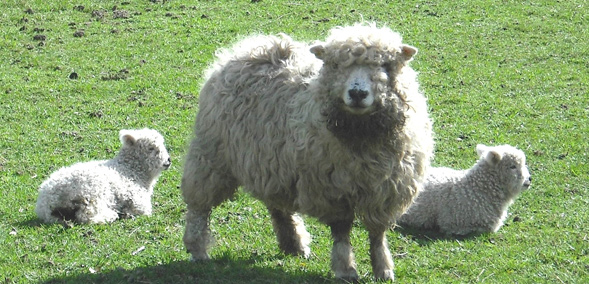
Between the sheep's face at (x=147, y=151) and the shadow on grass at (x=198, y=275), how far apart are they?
2533 millimetres

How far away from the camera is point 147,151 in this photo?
10.5m

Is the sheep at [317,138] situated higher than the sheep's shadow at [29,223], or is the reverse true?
the sheep at [317,138]

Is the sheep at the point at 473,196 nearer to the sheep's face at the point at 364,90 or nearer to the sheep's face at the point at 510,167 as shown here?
the sheep's face at the point at 510,167

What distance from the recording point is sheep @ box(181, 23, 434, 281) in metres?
6.95

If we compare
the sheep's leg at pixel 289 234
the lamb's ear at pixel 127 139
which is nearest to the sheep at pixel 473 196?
the sheep's leg at pixel 289 234

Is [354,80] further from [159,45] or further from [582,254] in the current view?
[159,45]

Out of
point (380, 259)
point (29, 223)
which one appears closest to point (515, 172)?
point (380, 259)

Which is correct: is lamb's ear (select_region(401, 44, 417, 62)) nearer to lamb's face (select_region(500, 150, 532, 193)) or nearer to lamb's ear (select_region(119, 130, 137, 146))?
lamb's face (select_region(500, 150, 532, 193))

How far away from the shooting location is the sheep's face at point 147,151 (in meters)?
10.5

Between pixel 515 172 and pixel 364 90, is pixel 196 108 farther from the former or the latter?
pixel 364 90

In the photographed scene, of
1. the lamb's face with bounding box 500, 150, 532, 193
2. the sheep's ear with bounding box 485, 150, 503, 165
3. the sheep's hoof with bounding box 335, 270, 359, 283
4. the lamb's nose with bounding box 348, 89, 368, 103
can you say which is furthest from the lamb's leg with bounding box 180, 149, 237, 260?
the lamb's face with bounding box 500, 150, 532, 193

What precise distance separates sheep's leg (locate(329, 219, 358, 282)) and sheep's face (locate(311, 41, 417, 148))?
935mm

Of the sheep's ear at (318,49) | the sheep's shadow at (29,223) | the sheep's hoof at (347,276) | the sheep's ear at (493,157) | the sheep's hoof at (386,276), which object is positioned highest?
the sheep's ear at (318,49)

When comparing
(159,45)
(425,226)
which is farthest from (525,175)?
(159,45)
